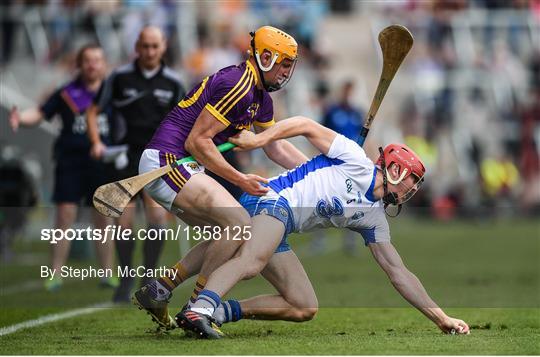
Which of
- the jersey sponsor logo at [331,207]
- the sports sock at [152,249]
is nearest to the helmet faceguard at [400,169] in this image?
the jersey sponsor logo at [331,207]

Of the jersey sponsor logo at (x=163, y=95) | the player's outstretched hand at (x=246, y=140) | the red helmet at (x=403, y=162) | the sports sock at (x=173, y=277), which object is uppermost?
the jersey sponsor logo at (x=163, y=95)

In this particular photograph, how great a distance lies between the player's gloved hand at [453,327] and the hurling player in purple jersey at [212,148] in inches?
58.9

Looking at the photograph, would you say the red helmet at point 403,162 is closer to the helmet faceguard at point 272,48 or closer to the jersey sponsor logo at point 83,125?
the helmet faceguard at point 272,48

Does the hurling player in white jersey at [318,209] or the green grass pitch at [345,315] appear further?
the hurling player in white jersey at [318,209]

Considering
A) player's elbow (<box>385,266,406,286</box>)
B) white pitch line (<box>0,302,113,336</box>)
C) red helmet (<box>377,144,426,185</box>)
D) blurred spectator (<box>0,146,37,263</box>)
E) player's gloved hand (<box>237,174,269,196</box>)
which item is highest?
red helmet (<box>377,144,426,185</box>)

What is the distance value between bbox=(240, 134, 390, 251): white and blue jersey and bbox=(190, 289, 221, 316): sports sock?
28.0 inches

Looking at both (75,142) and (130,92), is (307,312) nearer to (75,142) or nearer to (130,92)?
(130,92)

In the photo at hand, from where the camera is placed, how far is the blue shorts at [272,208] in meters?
8.80

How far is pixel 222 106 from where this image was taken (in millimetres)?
8703

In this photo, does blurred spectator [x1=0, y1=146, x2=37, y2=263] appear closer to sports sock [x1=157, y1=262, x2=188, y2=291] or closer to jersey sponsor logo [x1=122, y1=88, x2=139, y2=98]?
jersey sponsor logo [x1=122, y1=88, x2=139, y2=98]

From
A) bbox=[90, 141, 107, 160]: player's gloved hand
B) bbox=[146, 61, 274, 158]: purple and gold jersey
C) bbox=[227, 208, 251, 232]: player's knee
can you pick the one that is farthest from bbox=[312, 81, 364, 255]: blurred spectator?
bbox=[227, 208, 251, 232]: player's knee

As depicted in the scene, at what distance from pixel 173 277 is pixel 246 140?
1.13 m

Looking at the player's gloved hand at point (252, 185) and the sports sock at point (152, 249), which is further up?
the player's gloved hand at point (252, 185)

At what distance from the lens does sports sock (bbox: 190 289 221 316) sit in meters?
8.37
